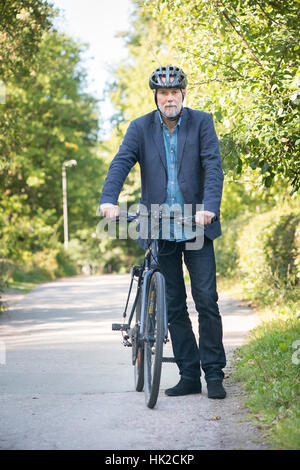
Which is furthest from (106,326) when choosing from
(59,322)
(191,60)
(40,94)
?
(40,94)

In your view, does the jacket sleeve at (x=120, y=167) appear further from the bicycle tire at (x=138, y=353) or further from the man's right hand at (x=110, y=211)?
the bicycle tire at (x=138, y=353)

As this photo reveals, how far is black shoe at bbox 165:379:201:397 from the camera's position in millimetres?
4895

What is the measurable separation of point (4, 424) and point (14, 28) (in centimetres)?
810

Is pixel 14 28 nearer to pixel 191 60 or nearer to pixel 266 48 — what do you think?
pixel 191 60

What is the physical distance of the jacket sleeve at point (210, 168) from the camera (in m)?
4.57

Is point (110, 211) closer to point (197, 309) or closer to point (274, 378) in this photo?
point (197, 309)

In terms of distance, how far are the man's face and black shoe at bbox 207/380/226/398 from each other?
183 centimetres

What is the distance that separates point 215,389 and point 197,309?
55cm

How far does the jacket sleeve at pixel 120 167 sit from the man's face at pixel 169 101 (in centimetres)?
25

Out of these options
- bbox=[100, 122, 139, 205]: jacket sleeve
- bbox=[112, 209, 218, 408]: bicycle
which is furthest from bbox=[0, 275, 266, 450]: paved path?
bbox=[100, 122, 139, 205]: jacket sleeve

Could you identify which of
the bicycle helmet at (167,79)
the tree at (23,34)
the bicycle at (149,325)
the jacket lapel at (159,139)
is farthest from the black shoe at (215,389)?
the tree at (23,34)

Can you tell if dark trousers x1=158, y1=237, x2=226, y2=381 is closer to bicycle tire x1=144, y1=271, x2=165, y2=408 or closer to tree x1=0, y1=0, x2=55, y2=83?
bicycle tire x1=144, y1=271, x2=165, y2=408
